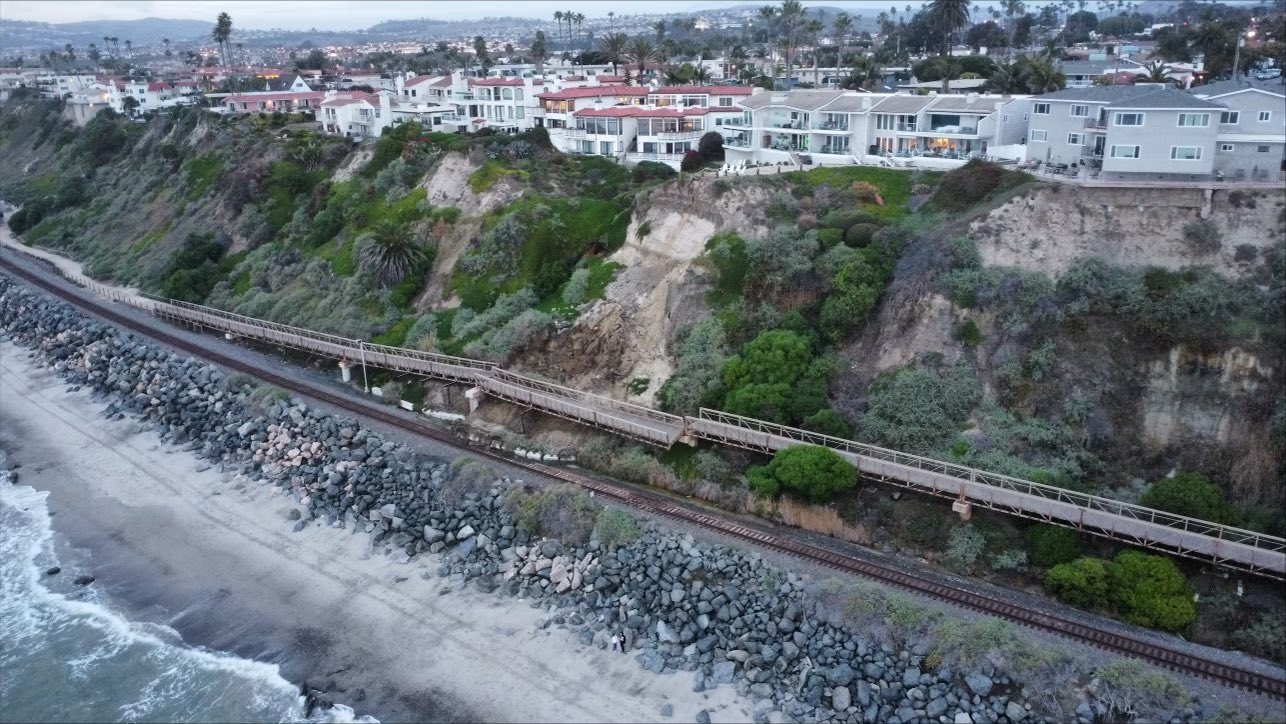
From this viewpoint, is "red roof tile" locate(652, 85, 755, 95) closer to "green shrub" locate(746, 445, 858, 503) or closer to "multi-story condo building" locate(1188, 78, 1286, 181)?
"multi-story condo building" locate(1188, 78, 1286, 181)

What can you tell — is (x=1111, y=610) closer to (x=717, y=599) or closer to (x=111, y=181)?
(x=717, y=599)

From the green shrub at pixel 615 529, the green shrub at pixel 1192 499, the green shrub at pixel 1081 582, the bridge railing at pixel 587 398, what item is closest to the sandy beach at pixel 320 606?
the green shrub at pixel 615 529

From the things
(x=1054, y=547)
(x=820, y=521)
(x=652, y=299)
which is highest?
(x=652, y=299)

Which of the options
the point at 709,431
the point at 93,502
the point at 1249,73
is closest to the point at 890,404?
the point at 709,431

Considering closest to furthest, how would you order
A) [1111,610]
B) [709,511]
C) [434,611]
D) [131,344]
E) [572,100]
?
[1111,610] → [434,611] → [709,511] → [131,344] → [572,100]

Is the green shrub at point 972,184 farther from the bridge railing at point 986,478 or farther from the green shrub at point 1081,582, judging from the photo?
the green shrub at point 1081,582

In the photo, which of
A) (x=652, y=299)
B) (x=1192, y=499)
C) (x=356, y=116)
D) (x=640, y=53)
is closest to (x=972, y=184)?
(x=652, y=299)

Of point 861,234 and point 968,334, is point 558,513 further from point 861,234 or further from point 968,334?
point 861,234
